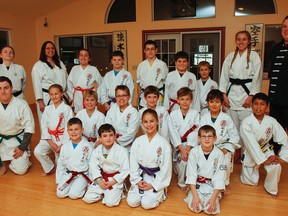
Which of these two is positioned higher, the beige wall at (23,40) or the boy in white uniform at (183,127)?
the beige wall at (23,40)

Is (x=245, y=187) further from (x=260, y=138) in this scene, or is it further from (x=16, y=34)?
→ (x=16, y=34)

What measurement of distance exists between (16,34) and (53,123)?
16.3ft

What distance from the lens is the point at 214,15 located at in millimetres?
6520

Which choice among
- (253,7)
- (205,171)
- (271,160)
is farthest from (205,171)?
(253,7)

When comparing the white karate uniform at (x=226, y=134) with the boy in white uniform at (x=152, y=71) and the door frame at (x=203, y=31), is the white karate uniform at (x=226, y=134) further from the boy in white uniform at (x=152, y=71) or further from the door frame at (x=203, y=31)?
the door frame at (x=203, y=31)

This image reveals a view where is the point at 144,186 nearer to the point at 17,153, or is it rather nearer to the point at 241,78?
the point at 17,153

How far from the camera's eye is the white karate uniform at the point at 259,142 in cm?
275

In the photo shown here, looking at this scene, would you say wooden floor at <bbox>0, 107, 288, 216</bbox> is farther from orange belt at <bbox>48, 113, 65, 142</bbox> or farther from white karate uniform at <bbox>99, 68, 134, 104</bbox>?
white karate uniform at <bbox>99, 68, 134, 104</bbox>

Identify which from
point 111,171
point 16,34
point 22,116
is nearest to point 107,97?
point 22,116

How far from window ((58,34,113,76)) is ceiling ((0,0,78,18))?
2.90 feet

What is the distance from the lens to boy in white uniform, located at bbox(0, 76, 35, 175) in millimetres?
3181

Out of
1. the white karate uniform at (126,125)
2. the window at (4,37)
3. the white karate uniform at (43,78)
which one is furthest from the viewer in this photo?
the window at (4,37)

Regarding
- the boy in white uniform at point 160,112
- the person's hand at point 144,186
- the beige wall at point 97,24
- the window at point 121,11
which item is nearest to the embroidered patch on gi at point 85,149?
the person's hand at point 144,186

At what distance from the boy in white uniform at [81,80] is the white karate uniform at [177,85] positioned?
108 centimetres
